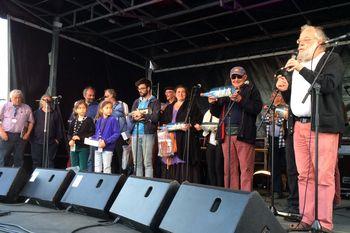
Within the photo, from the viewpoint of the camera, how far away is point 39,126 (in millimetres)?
5969

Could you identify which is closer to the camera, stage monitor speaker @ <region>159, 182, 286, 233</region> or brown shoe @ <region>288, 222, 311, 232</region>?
stage monitor speaker @ <region>159, 182, 286, 233</region>

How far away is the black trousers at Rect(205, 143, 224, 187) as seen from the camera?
16.5ft

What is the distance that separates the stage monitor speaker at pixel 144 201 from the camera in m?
2.40

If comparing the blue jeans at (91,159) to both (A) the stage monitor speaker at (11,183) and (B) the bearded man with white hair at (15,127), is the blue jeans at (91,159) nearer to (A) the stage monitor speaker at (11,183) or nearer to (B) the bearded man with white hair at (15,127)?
(B) the bearded man with white hair at (15,127)

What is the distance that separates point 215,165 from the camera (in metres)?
5.20

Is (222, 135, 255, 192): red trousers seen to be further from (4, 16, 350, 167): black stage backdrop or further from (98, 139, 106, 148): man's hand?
(4, 16, 350, 167): black stage backdrop

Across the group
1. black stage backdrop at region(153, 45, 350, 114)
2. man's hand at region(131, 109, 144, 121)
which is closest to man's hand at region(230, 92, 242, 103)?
man's hand at region(131, 109, 144, 121)

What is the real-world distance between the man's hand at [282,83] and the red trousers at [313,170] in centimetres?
33

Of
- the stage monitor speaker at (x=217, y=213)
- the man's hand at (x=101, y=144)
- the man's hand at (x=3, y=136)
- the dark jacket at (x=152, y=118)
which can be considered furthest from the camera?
the man's hand at (x=3, y=136)

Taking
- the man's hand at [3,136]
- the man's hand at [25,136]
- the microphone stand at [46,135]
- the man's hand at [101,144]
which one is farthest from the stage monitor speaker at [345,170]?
the man's hand at [3,136]

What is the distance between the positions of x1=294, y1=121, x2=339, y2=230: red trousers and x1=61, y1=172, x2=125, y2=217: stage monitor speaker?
1.37m

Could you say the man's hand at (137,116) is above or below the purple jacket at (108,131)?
above

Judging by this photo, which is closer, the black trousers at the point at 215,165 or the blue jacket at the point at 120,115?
the black trousers at the point at 215,165

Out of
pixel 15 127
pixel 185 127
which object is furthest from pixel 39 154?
pixel 185 127
